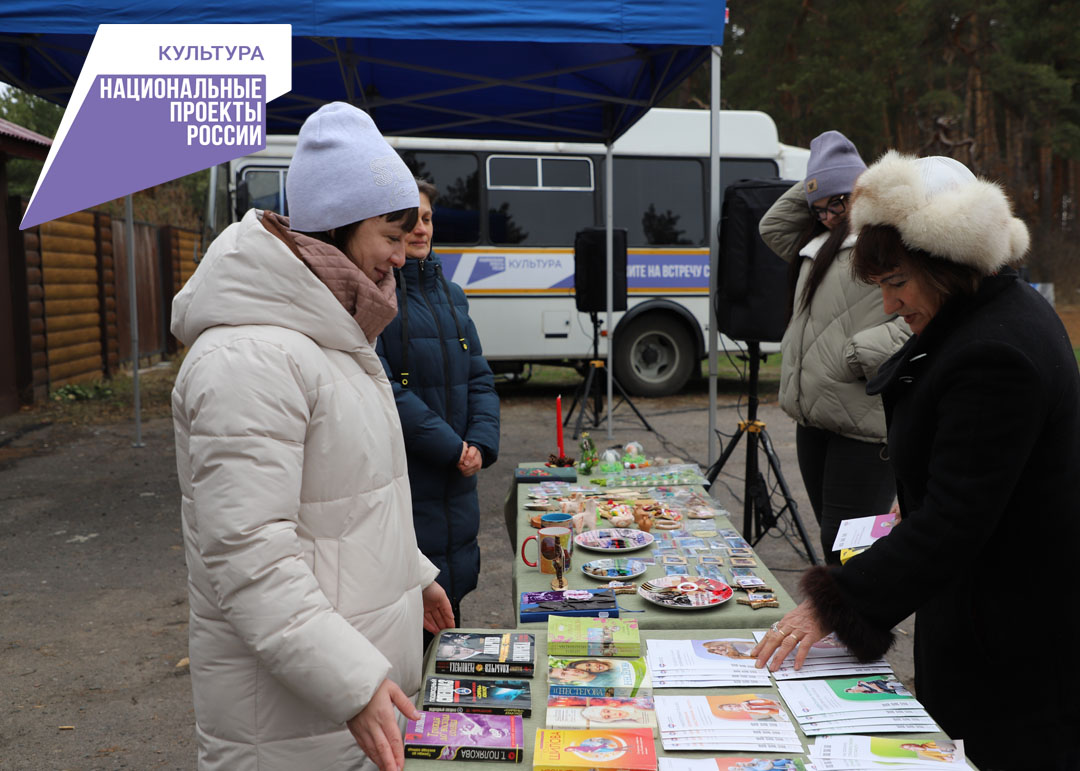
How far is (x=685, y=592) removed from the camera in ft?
7.30

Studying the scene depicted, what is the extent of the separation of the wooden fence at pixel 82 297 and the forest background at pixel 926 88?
6838 millimetres

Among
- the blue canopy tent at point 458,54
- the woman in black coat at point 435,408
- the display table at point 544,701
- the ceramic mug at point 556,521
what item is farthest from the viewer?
the blue canopy tent at point 458,54

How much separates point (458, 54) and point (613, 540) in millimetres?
4339

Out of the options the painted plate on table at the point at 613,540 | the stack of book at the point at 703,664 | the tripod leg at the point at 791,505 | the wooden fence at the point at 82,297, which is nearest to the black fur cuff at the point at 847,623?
the stack of book at the point at 703,664

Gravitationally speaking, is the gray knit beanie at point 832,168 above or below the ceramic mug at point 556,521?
above

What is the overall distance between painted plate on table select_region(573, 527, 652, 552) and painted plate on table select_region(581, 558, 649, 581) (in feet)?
0.29

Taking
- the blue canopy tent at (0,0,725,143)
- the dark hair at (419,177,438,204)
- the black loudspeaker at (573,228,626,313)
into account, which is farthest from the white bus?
the dark hair at (419,177,438,204)

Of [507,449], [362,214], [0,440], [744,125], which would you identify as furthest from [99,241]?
[362,214]

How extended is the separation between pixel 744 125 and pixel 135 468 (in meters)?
7.48

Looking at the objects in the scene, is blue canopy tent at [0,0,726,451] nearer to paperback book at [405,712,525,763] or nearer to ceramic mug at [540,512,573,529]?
ceramic mug at [540,512,573,529]

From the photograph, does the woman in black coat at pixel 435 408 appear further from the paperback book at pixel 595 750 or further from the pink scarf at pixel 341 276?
the paperback book at pixel 595 750

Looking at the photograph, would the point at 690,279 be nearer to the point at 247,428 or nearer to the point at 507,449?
the point at 507,449

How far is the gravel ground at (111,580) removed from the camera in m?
3.23

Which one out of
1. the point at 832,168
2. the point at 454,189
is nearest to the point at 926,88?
the point at 454,189
